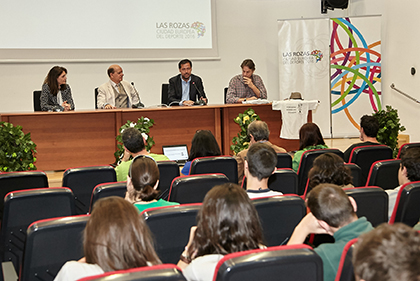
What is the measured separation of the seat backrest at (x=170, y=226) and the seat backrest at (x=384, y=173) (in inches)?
56.9

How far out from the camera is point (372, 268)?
94 centimetres

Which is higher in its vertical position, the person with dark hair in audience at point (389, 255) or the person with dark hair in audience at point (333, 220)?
the person with dark hair in audience at point (389, 255)

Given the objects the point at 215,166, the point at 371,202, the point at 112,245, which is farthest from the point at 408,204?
the point at 112,245

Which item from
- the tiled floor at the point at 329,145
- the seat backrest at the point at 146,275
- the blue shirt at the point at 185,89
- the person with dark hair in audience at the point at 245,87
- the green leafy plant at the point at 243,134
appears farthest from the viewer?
the blue shirt at the point at 185,89

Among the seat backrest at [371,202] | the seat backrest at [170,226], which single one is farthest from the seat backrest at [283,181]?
the seat backrest at [170,226]

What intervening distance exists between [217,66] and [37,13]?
123 inches

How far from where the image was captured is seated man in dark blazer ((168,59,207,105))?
20.5 feet

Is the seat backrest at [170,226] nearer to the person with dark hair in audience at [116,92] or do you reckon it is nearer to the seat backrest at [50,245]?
the seat backrest at [50,245]

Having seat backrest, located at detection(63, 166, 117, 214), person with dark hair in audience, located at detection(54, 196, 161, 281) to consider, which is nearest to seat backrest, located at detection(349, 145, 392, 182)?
seat backrest, located at detection(63, 166, 117, 214)

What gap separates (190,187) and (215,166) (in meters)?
0.72

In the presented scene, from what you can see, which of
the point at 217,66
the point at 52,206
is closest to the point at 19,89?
the point at 217,66

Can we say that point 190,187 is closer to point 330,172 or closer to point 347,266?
point 330,172

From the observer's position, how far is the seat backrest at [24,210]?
2.23 m

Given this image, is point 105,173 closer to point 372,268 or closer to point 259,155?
point 259,155
